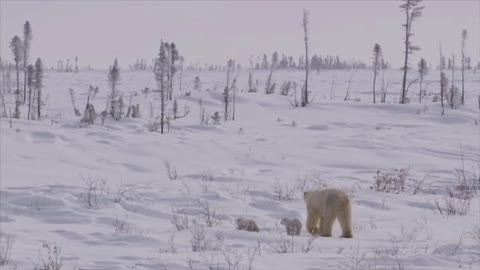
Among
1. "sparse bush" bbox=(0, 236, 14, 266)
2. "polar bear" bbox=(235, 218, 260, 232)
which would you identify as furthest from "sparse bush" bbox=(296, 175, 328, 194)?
"sparse bush" bbox=(0, 236, 14, 266)

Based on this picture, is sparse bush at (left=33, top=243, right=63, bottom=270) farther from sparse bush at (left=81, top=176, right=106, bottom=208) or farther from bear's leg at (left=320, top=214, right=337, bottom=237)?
sparse bush at (left=81, top=176, right=106, bottom=208)

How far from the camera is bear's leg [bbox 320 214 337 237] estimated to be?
6945 mm

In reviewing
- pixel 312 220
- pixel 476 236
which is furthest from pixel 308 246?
pixel 476 236

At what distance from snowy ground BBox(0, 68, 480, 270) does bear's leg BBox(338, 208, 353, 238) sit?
0.10 metres

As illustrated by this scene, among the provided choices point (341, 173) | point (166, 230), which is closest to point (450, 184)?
point (341, 173)

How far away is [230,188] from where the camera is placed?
31.6 feet

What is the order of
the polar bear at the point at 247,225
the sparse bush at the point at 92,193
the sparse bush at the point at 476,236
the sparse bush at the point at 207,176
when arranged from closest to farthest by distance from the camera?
1. the sparse bush at the point at 476,236
2. the polar bear at the point at 247,225
3. the sparse bush at the point at 92,193
4. the sparse bush at the point at 207,176

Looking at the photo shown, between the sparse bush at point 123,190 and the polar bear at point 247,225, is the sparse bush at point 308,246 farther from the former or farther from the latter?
the sparse bush at point 123,190

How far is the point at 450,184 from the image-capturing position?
10.2 m

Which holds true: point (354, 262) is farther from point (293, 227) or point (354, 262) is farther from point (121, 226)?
point (121, 226)

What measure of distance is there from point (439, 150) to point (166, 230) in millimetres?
8490

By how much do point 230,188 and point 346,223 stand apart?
3.03 metres

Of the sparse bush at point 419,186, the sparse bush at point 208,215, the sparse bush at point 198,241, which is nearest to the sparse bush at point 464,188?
the sparse bush at point 419,186

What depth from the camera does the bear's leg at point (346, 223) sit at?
22.3ft
